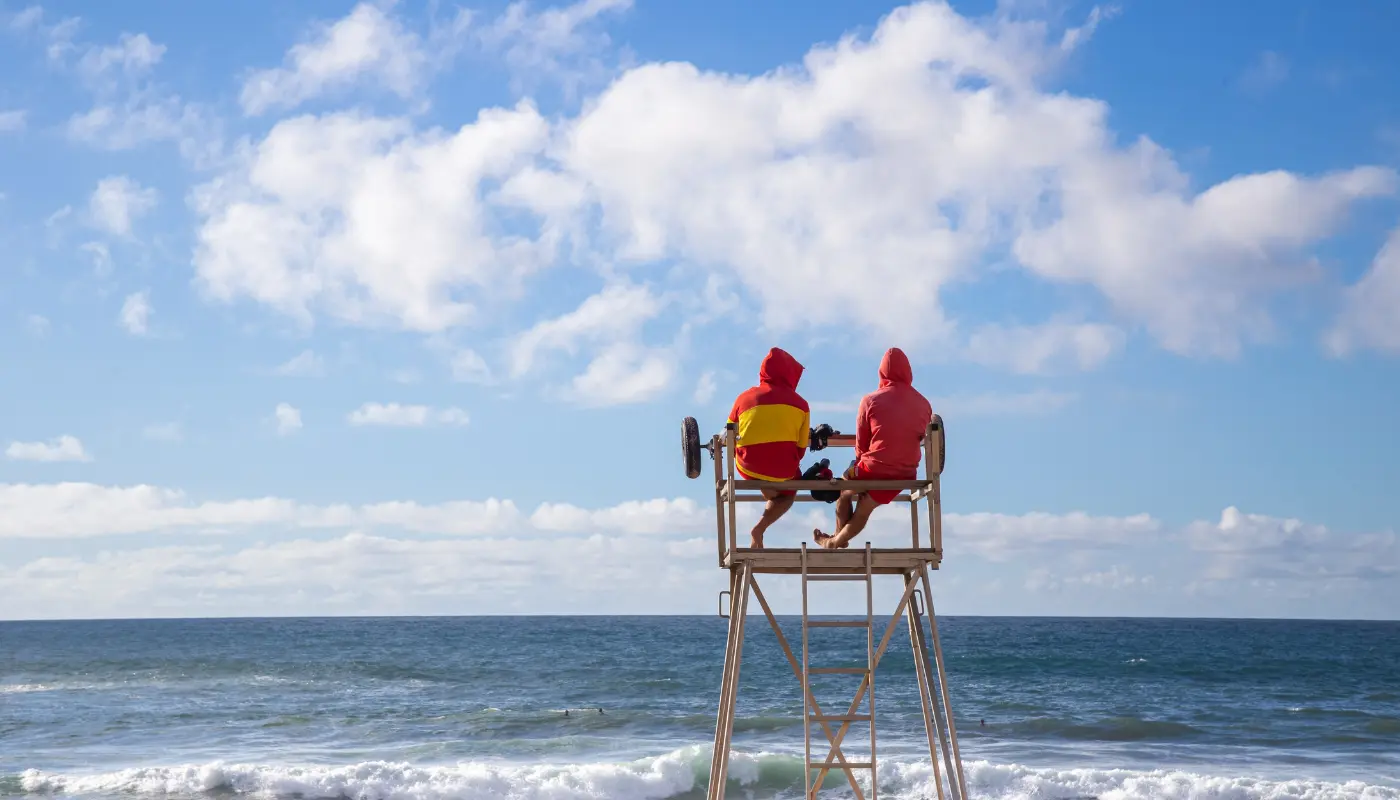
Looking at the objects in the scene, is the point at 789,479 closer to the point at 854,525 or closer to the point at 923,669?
the point at 854,525

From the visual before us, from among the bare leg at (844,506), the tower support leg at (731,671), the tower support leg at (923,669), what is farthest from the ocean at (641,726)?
the bare leg at (844,506)

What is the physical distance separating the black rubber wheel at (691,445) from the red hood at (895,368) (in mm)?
1273

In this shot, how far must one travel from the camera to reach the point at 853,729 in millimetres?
23906

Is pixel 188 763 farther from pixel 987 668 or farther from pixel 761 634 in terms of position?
pixel 761 634

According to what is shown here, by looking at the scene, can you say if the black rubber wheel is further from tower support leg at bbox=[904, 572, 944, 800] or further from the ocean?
the ocean

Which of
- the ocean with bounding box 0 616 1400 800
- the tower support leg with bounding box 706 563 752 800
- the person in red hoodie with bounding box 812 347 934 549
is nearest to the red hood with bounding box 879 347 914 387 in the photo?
the person in red hoodie with bounding box 812 347 934 549

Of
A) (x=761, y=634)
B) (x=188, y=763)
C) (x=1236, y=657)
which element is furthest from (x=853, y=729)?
(x=761, y=634)

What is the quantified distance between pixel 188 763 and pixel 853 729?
1079 centimetres

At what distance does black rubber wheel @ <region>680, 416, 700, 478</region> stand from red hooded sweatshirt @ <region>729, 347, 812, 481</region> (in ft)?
0.91

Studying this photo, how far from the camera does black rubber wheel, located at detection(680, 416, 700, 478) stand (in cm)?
909

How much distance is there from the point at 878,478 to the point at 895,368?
73 centimetres

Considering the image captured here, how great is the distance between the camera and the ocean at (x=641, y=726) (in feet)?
62.5

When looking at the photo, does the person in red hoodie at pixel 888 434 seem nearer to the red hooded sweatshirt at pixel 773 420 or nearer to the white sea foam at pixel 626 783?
the red hooded sweatshirt at pixel 773 420

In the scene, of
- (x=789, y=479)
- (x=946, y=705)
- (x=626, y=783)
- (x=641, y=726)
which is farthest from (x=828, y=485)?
(x=641, y=726)
